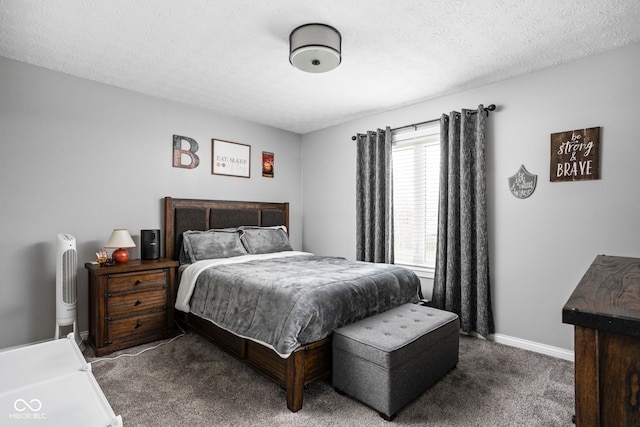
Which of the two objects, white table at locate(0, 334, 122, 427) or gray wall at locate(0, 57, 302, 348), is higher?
gray wall at locate(0, 57, 302, 348)

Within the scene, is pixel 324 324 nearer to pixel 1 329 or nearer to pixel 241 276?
pixel 241 276

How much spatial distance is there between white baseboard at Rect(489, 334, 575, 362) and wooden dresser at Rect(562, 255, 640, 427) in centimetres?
231

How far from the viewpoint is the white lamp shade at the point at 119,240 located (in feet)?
9.89

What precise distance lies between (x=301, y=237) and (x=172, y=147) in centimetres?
233

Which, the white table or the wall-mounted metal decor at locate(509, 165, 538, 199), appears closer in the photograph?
the white table

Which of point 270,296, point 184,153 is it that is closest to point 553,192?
point 270,296

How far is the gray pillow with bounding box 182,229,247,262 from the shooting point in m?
3.52

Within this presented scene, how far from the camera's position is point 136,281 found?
2975mm

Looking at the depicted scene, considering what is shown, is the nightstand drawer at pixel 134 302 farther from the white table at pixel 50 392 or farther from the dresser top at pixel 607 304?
the dresser top at pixel 607 304

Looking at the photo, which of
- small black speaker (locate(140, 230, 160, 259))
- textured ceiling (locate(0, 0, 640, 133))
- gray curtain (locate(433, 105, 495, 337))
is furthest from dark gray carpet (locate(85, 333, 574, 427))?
textured ceiling (locate(0, 0, 640, 133))

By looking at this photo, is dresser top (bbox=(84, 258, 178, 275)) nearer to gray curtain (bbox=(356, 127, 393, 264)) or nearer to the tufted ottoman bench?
the tufted ottoman bench

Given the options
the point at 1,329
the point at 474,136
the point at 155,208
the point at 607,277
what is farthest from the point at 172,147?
the point at 607,277

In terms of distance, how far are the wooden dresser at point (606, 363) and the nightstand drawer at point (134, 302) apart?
126 inches

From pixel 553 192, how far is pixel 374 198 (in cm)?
186
